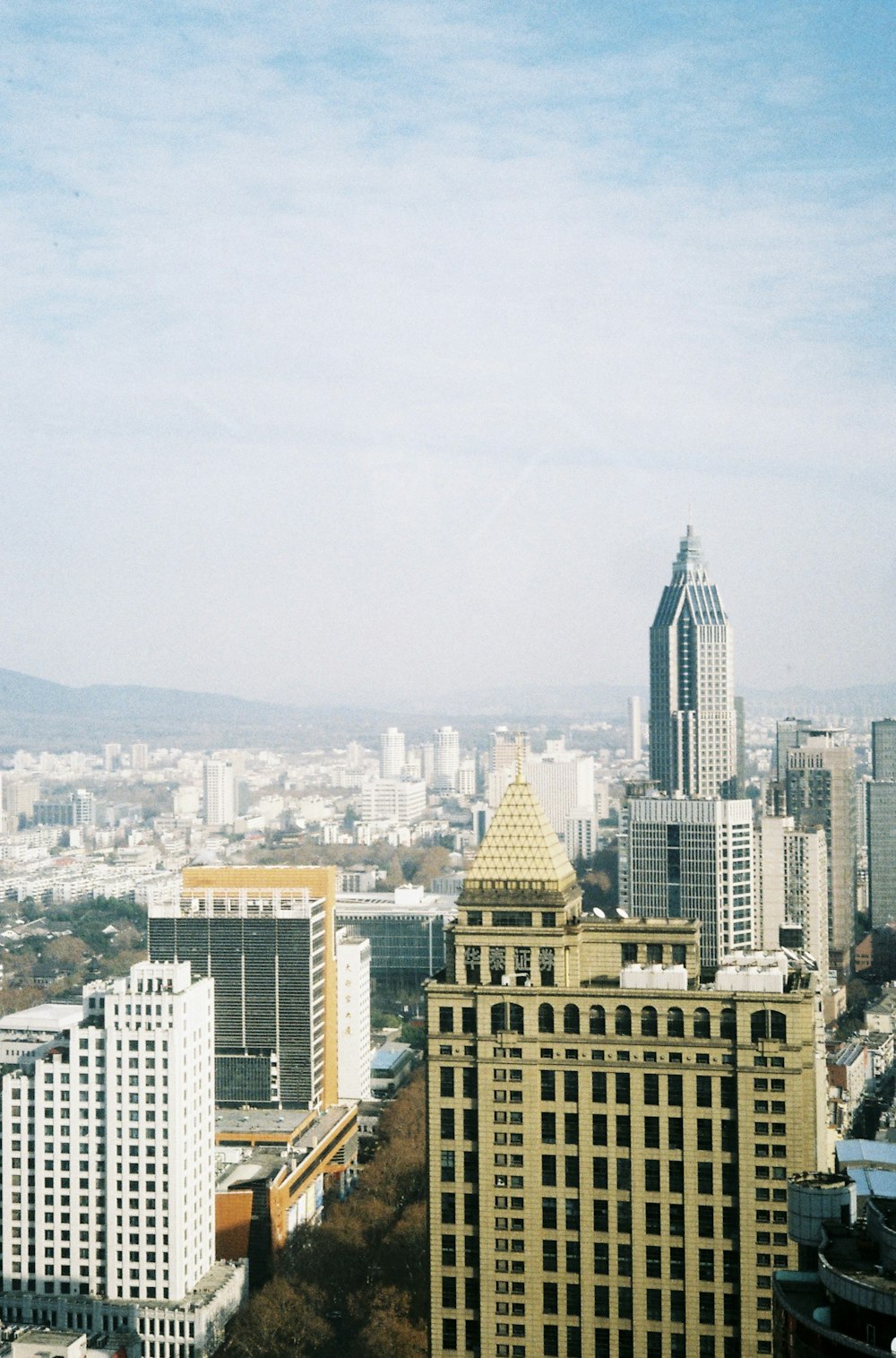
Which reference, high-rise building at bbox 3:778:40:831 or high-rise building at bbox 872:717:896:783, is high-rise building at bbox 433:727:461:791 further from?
high-rise building at bbox 3:778:40:831

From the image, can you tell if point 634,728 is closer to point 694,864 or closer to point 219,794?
point 694,864

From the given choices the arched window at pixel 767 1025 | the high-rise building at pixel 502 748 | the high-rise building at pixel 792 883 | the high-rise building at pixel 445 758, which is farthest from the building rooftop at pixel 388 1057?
the arched window at pixel 767 1025

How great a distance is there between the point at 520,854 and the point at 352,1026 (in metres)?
7.25

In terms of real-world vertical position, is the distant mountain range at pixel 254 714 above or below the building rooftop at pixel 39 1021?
above

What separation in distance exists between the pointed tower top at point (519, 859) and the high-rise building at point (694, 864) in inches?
310

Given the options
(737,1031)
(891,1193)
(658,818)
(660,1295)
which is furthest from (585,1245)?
(658,818)

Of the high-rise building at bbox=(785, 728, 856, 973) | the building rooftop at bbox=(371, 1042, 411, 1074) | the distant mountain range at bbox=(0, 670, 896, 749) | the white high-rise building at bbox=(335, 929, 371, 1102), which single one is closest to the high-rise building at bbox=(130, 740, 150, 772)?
the distant mountain range at bbox=(0, 670, 896, 749)

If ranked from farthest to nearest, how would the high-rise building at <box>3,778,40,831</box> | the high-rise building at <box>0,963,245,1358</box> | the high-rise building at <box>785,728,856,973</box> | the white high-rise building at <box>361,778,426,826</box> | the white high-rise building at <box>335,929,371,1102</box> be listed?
the white high-rise building at <box>361,778,426,826</box>
the high-rise building at <box>3,778,40,831</box>
the high-rise building at <box>785,728,856,973</box>
the white high-rise building at <box>335,929,371,1102</box>
the high-rise building at <box>0,963,245,1358</box>

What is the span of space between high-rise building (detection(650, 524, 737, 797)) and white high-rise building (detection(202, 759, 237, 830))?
7862 millimetres

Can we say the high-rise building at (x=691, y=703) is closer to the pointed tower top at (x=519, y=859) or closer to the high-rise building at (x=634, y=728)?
the high-rise building at (x=634, y=728)

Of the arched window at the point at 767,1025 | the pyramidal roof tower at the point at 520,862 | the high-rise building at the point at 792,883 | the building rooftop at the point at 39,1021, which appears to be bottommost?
the building rooftop at the point at 39,1021

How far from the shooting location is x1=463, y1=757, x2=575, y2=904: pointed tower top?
545cm

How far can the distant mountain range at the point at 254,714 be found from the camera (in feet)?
42.6

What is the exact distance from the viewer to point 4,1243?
26.0 ft
